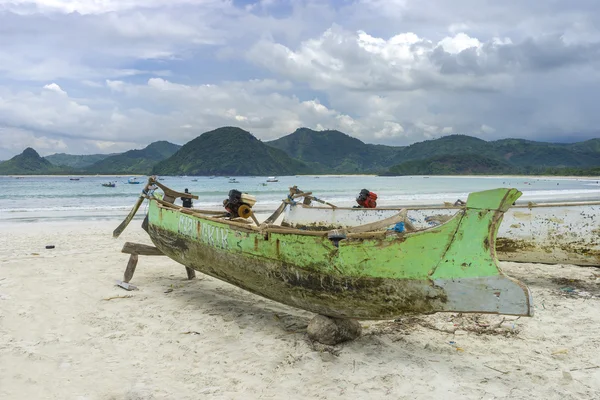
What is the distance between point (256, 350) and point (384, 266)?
5.57 feet

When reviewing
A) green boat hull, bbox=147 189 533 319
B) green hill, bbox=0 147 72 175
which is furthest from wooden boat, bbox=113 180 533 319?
green hill, bbox=0 147 72 175

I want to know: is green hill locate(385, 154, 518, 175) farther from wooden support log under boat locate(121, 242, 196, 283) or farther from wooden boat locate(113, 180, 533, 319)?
wooden boat locate(113, 180, 533, 319)

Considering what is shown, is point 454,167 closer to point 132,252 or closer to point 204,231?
point 132,252

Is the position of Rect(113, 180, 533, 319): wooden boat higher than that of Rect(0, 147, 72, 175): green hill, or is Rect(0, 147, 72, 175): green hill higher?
Rect(0, 147, 72, 175): green hill

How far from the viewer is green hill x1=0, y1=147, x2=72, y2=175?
411 ft

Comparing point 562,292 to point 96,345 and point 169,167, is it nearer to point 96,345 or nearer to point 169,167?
point 96,345

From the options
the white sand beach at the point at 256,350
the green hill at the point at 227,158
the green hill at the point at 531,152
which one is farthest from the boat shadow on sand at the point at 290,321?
the green hill at the point at 531,152

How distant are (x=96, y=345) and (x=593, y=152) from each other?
8681 inches

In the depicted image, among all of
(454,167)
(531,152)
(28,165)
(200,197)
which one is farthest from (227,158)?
(531,152)

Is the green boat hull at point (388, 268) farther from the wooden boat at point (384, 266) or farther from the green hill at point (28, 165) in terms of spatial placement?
the green hill at point (28, 165)

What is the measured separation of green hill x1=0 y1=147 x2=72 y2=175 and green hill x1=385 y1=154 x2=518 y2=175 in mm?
105556

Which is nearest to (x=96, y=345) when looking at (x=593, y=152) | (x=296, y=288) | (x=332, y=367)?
(x=296, y=288)

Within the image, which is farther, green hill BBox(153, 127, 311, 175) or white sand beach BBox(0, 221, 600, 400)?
green hill BBox(153, 127, 311, 175)

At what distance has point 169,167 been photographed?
134750 millimetres
